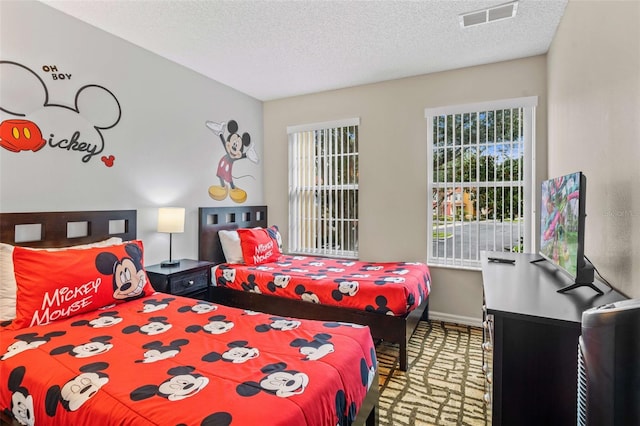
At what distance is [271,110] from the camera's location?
4.54 m

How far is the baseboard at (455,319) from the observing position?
3381 millimetres

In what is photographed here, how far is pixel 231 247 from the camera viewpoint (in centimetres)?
354

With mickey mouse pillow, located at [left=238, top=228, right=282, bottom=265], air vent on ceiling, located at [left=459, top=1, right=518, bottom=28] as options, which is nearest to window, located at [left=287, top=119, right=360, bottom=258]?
mickey mouse pillow, located at [left=238, top=228, right=282, bottom=265]

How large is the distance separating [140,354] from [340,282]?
Result: 64.4 inches

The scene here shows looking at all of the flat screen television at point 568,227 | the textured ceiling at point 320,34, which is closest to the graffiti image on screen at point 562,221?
the flat screen television at point 568,227

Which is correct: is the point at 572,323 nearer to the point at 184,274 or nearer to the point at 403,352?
the point at 403,352

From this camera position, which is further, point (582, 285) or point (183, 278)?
point (183, 278)

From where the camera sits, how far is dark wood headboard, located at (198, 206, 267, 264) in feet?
11.8

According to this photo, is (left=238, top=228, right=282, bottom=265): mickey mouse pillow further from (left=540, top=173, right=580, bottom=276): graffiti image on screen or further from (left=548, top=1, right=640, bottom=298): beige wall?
(left=548, top=1, right=640, bottom=298): beige wall

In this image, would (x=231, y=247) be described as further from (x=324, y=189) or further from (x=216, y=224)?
(x=324, y=189)

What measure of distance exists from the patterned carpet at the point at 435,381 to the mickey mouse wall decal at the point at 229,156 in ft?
7.89

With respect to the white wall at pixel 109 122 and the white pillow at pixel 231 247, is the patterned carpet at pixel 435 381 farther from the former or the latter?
the white wall at pixel 109 122

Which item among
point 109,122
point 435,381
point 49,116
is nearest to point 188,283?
point 109,122

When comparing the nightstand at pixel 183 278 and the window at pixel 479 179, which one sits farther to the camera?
the window at pixel 479 179
